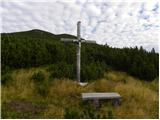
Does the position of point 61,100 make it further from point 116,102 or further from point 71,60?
point 71,60

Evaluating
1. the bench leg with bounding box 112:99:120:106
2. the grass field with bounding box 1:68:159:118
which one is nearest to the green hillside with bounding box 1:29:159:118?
the grass field with bounding box 1:68:159:118

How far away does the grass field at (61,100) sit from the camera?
7.36 metres

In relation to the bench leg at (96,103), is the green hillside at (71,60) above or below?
above

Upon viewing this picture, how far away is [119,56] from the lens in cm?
1602

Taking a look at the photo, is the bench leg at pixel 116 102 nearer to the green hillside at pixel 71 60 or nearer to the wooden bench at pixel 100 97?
the wooden bench at pixel 100 97

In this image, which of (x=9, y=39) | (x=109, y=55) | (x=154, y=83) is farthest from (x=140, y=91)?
(x=9, y=39)

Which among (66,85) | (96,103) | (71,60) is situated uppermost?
(71,60)

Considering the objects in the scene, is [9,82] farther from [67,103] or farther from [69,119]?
[69,119]

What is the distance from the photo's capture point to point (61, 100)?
8.96 m

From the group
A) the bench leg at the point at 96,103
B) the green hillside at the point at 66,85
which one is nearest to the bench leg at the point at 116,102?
the green hillside at the point at 66,85

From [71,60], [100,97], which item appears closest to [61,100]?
[100,97]

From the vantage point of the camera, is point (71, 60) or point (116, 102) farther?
point (71, 60)

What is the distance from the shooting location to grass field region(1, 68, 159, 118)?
736cm

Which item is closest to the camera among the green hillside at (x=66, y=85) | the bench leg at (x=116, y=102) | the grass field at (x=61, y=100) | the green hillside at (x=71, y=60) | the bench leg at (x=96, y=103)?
the grass field at (x=61, y=100)
